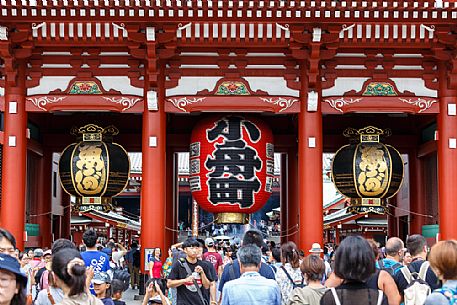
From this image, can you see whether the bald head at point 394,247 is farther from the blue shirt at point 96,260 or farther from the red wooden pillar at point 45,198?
the red wooden pillar at point 45,198

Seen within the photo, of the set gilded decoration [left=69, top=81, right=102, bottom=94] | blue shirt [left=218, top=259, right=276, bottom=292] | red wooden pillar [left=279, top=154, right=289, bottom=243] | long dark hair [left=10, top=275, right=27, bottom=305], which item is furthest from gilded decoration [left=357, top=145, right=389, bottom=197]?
long dark hair [left=10, top=275, right=27, bottom=305]

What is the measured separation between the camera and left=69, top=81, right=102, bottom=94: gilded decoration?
14570mm

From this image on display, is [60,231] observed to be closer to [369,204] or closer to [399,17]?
[369,204]

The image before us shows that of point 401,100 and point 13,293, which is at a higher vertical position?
point 401,100

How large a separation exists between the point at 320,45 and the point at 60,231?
31.5ft

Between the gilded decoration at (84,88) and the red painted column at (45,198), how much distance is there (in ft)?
13.8

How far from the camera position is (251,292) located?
19.2ft

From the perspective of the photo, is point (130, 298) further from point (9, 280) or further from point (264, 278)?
point (9, 280)

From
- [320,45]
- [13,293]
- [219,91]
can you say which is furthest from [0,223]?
[13,293]

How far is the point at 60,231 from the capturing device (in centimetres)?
1973

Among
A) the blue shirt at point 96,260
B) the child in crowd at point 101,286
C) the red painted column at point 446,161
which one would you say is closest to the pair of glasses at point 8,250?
the child in crowd at point 101,286

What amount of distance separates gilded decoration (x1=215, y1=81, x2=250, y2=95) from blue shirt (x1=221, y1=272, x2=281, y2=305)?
8.88m

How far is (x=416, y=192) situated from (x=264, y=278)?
12961 millimetres

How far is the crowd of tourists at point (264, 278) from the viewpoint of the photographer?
4496mm
